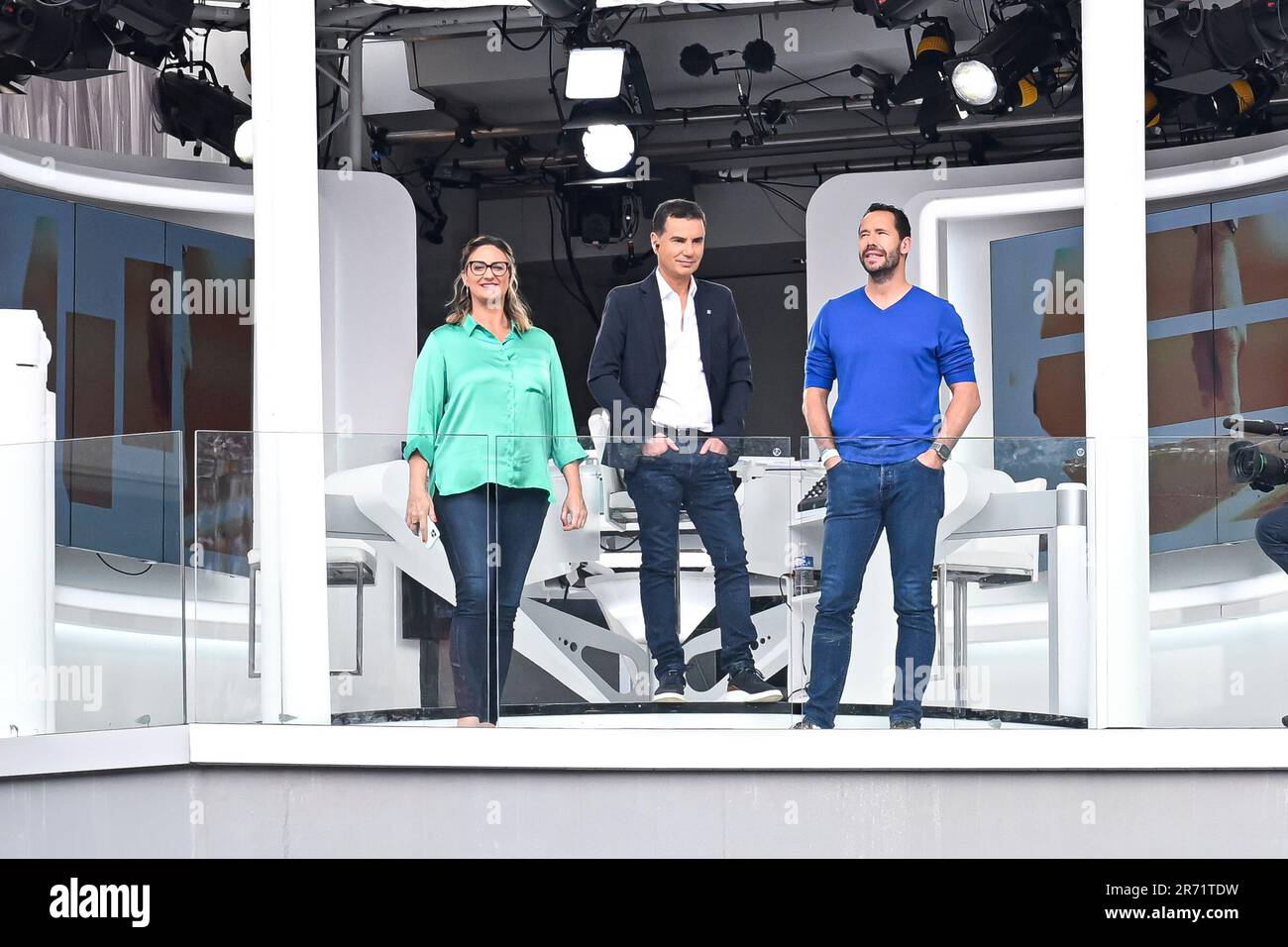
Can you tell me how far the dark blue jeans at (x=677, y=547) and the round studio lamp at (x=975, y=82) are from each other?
4.56 m

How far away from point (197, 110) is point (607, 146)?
2379 mm

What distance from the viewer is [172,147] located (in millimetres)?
12031

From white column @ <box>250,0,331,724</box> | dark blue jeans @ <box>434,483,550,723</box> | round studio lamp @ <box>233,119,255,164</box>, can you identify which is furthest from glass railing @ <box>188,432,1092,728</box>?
round studio lamp @ <box>233,119,255,164</box>

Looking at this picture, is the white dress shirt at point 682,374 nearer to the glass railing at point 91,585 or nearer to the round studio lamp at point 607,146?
the glass railing at point 91,585

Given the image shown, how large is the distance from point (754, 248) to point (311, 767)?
10.6m

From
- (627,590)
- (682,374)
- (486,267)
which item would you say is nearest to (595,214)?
(682,374)

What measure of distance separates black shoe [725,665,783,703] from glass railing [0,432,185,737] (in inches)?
63.3

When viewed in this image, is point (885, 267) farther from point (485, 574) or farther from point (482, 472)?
point (485, 574)

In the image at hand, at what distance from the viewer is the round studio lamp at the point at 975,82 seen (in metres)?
9.18

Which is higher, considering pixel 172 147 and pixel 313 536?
pixel 172 147

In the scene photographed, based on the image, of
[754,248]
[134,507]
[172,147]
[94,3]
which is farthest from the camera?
[754,248]
